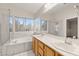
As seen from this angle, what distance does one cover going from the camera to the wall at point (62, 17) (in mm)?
1589

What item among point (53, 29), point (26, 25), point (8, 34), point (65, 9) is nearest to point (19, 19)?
point (26, 25)

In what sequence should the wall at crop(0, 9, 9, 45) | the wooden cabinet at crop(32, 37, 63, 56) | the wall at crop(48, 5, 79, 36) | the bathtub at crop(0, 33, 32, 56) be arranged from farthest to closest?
the bathtub at crop(0, 33, 32, 56) → the wall at crop(0, 9, 9, 45) → the wall at crop(48, 5, 79, 36) → the wooden cabinet at crop(32, 37, 63, 56)

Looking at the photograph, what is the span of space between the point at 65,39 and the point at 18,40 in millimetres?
970

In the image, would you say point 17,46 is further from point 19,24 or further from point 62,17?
point 62,17

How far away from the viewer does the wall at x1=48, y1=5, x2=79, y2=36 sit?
159 cm

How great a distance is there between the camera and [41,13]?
73.2 inches

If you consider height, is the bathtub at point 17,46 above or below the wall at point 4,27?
below

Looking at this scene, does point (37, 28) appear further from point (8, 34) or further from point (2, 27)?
point (2, 27)

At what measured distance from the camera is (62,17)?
5.64 ft

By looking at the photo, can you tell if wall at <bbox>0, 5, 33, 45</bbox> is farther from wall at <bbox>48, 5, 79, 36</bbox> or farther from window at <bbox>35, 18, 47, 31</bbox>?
wall at <bbox>48, 5, 79, 36</bbox>

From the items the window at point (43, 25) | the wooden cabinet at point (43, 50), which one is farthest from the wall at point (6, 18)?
the wooden cabinet at point (43, 50)

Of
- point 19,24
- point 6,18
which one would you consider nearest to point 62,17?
point 19,24

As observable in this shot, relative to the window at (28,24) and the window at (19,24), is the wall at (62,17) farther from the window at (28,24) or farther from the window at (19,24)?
the window at (19,24)

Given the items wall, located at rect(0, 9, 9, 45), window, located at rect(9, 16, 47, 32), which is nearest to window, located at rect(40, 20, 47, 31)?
window, located at rect(9, 16, 47, 32)
